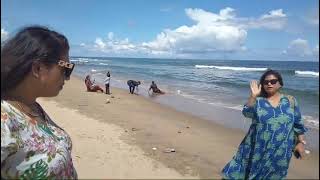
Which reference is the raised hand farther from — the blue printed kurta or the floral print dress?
the floral print dress

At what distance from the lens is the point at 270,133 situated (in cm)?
433

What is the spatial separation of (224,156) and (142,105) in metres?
8.71

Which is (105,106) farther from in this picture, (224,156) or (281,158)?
(281,158)

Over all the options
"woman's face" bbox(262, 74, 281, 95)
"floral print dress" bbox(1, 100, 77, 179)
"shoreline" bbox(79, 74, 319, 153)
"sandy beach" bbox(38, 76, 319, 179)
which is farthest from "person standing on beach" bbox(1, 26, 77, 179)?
"shoreline" bbox(79, 74, 319, 153)

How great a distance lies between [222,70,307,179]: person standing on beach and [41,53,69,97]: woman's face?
9.52 ft

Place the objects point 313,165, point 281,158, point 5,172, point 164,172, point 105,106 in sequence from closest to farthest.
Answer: point 5,172 → point 281,158 → point 164,172 → point 313,165 → point 105,106

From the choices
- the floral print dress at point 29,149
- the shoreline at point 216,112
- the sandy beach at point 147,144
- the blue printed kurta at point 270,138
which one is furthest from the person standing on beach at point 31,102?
the shoreline at point 216,112

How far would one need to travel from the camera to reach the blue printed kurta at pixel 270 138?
4.34 meters

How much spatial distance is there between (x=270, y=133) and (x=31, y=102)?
2.99m

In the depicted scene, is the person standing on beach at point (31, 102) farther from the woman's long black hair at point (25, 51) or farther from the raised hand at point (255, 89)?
the raised hand at point (255, 89)

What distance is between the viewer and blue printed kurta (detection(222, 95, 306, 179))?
434 cm

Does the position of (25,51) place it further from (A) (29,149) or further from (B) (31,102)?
(A) (29,149)

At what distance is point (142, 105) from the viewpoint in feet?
55.3

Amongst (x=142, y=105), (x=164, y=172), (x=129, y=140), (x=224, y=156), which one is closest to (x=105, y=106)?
(x=142, y=105)
